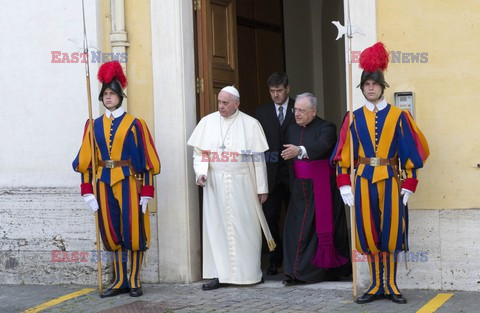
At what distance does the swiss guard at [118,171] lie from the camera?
28.1 ft

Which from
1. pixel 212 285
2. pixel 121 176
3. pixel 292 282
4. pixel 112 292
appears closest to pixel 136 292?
pixel 112 292

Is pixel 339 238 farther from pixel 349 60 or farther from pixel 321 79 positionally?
pixel 321 79

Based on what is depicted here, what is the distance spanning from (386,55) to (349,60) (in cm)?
46

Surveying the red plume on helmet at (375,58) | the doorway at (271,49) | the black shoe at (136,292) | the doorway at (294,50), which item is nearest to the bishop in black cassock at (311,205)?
the doorway at (271,49)

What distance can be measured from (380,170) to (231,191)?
1666mm

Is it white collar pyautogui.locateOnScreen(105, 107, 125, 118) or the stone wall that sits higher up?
white collar pyautogui.locateOnScreen(105, 107, 125, 118)

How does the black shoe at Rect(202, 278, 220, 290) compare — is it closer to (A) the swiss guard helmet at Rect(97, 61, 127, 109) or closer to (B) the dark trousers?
(B) the dark trousers

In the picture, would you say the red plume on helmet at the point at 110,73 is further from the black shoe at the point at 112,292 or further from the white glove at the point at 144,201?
the black shoe at the point at 112,292

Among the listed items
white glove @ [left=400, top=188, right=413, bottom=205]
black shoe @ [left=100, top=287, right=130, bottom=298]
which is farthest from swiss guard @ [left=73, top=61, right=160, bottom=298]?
white glove @ [left=400, top=188, right=413, bottom=205]

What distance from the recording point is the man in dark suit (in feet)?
31.2

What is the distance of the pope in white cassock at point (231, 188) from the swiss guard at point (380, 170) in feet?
4.03

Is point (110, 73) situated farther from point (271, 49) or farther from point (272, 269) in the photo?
point (271, 49)

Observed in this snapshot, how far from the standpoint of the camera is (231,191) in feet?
29.5

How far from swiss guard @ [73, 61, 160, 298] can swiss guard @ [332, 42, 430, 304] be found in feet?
5.68
